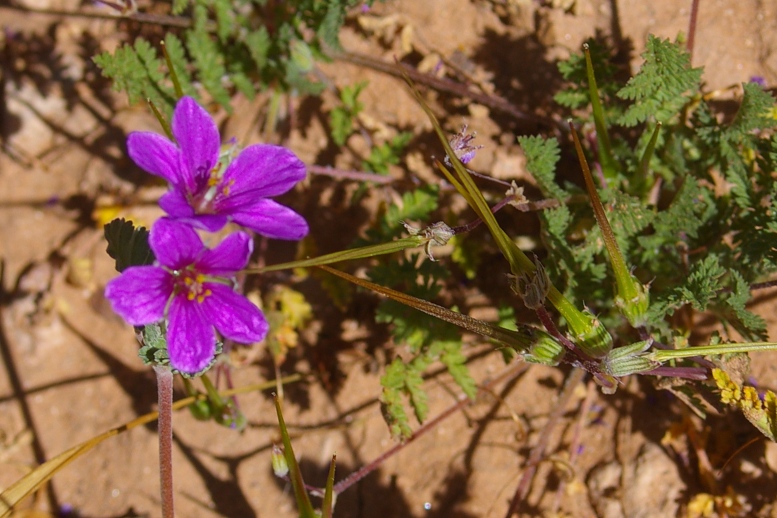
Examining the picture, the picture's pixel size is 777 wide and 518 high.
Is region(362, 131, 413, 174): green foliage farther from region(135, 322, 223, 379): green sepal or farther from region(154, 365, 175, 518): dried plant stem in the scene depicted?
region(154, 365, 175, 518): dried plant stem

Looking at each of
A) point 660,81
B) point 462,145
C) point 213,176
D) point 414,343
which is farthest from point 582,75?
point 213,176

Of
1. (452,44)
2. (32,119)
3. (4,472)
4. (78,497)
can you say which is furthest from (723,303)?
(32,119)

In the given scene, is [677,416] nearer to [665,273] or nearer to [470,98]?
[665,273]

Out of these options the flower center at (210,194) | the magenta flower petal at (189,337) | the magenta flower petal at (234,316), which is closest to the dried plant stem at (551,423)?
the magenta flower petal at (234,316)

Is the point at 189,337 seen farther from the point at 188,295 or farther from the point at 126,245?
the point at 126,245

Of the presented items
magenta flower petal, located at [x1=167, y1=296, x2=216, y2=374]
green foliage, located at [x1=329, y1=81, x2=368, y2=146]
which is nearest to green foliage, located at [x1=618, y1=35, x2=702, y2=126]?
green foliage, located at [x1=329, y1=81, x2=368, y2=146]

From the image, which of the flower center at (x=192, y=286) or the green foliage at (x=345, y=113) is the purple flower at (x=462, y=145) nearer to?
the flower center at (x=192, y=286)
